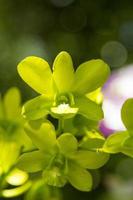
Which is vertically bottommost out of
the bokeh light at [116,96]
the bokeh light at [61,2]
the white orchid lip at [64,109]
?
the bokeh light at [116,96]

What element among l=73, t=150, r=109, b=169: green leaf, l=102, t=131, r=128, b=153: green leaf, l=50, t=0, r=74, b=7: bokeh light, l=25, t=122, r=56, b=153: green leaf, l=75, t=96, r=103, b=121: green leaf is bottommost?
l=50, t=0, r=74, b=7: bokeh light

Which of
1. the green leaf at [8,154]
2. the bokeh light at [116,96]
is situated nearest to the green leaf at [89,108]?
the green leaf at [8,154]

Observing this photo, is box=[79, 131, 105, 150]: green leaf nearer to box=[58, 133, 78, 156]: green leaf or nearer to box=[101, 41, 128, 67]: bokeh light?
box=[58, 133, 78, 156]: green leaf

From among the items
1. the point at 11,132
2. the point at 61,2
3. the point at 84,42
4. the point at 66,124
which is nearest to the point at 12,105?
the point at 11,132

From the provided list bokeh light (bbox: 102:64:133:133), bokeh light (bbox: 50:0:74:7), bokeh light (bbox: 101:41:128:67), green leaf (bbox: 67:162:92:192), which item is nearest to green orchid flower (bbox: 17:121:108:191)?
green leaf (bbox: 67:162:92:192)

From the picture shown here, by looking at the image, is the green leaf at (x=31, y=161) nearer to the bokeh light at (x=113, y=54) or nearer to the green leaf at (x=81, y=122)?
the green leaf at (x=81, y=122)

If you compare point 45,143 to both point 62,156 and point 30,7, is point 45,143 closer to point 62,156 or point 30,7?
point 62,156
